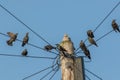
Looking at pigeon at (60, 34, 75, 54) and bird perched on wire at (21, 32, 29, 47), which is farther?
bird perched on wire at (21, 32, 29, 47)

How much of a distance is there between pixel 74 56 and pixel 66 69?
47 centimetres

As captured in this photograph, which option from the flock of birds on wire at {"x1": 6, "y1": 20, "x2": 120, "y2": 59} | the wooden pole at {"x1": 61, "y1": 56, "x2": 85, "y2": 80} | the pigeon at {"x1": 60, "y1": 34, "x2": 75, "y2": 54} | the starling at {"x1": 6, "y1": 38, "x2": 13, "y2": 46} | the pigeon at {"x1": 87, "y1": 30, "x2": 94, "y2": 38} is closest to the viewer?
the wooden pole at {"x1": 61, "y1": 56, "x2": 85, "y2": 80}

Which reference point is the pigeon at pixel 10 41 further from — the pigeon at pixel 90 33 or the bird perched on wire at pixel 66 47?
the pigeon at pixel 90 33

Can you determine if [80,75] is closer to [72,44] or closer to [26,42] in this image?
[72,44]

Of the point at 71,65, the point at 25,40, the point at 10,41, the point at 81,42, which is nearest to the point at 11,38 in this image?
the point at 10,41

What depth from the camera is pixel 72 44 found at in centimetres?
1188

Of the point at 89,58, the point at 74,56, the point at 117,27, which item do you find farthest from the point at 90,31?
the point at 74,56

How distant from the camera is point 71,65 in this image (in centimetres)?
1129

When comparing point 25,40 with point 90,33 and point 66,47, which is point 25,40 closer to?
point 90,33

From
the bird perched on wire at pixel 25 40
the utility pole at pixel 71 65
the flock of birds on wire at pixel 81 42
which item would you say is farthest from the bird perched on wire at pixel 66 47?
the bird perched on wire at pixel 25 40

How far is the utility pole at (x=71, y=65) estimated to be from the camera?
36.5 feet

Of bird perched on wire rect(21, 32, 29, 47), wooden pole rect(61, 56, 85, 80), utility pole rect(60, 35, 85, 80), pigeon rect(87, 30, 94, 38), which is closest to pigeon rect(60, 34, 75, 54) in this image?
utility pole rect(60, 35, 85, 80)

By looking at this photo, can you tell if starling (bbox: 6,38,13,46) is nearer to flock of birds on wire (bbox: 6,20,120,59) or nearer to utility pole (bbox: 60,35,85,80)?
flock of birds on wire (bbox: 6,20,120,59)

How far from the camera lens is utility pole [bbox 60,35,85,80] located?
11.1m
